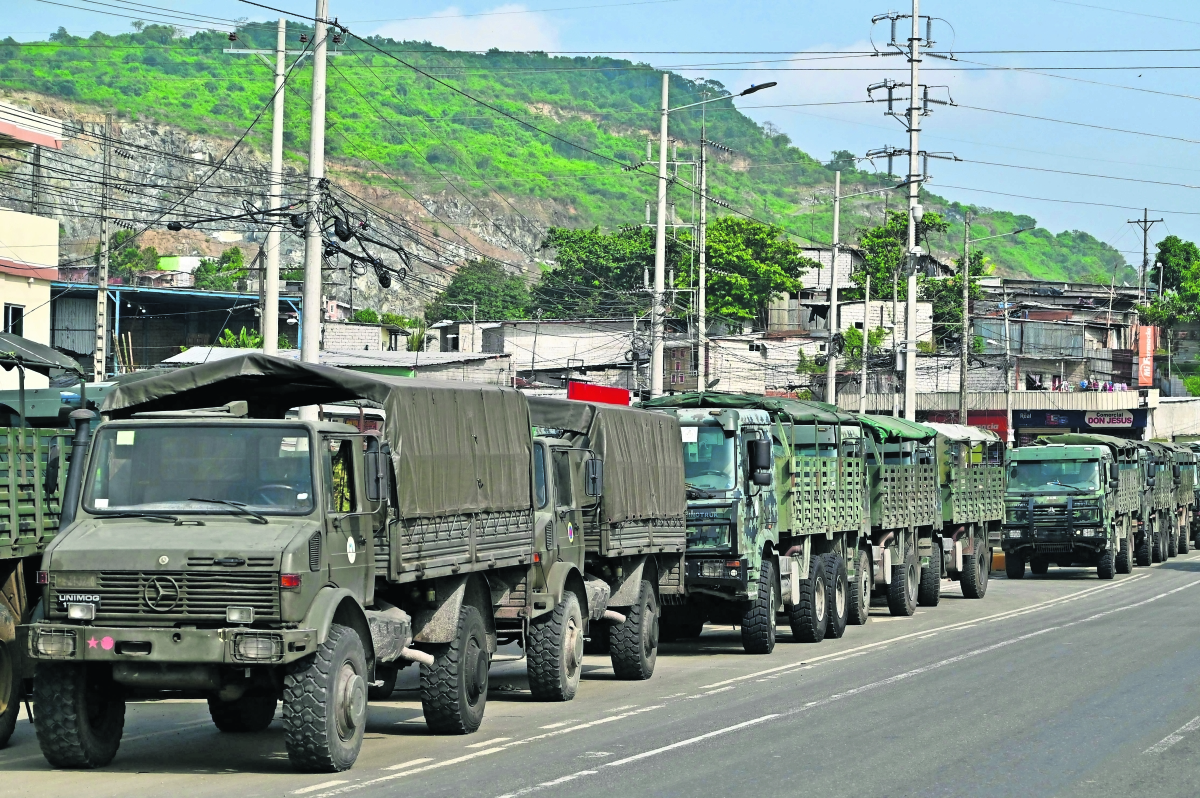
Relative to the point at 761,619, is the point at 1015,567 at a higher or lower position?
lower

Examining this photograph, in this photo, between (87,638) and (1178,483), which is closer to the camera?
(87,638)

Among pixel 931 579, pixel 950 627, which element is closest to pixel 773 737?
pixel 950 627

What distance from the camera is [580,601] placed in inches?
582

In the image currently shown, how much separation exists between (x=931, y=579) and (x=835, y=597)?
6.98 metres

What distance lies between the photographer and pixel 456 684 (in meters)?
12.1

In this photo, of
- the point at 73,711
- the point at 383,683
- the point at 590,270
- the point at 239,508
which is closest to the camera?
the point at 73,711

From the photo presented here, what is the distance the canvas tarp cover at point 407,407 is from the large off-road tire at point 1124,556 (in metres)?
27.0

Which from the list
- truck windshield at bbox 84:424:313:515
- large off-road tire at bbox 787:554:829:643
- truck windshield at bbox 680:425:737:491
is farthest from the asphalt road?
truck windshield at bbox 680:425:737:491

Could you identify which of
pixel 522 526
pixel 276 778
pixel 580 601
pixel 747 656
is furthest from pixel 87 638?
pixel 747 656

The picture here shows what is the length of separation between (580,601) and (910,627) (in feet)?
33.2

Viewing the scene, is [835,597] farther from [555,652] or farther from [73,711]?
[73,711]

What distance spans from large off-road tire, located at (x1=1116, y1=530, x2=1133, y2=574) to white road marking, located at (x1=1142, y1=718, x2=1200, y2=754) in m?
24.9

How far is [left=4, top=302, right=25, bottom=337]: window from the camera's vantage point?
33.6 meters

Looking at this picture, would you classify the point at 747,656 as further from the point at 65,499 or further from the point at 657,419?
the point at 65,499
